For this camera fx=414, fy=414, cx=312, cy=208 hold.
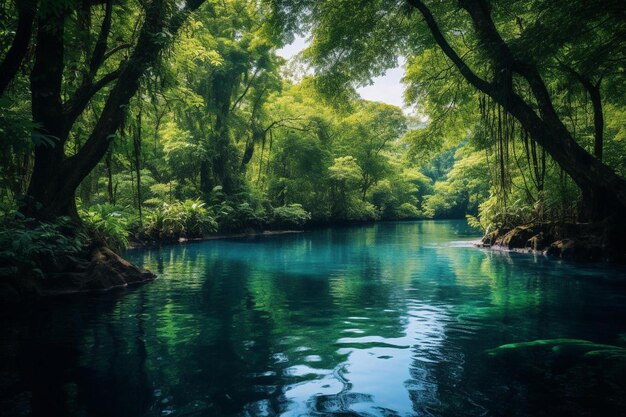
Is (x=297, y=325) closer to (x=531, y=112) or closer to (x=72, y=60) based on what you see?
(x=531, y=112)

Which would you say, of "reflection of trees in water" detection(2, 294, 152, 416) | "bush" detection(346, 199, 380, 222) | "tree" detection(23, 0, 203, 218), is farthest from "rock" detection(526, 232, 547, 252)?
"bush" detection(346, 199, 380, 222)

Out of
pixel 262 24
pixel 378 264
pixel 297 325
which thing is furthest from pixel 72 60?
pixel 378 264

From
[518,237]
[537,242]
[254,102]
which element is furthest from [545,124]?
[254,102]

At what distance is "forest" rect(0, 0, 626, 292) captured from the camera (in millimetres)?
8625

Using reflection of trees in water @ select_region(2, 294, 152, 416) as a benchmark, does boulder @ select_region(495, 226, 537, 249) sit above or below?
above

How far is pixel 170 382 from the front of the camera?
434 centimetres

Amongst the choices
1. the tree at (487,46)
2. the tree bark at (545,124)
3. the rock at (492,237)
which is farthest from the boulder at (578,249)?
the rock at (492,237)

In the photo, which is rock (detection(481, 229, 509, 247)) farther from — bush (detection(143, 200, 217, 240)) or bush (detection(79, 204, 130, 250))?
bush (detection(79, 204, 130, 250))

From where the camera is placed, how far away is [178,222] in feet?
76.7

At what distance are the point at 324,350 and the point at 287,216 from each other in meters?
28.0

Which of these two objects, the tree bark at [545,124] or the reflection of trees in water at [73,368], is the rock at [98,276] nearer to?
the reflection of trees in water at [73,368]

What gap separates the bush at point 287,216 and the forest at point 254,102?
77cm

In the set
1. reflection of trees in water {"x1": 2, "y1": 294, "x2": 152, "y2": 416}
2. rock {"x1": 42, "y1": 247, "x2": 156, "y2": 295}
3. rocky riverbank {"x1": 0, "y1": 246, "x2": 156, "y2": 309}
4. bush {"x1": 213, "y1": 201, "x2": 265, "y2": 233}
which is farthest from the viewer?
bush {"x1": 213, "y1": 201, "x2": 265, "y2": 233}

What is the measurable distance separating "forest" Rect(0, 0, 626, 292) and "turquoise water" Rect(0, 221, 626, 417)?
2220mm
